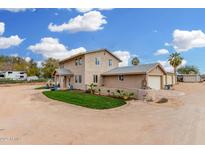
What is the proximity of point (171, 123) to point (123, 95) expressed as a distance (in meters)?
7.26

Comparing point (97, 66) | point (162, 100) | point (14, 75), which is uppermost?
point (97, 66)

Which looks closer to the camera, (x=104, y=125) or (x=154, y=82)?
(x=104, y=125)

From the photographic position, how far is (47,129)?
332 inches

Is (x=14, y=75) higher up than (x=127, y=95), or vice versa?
(x=14, y=75)

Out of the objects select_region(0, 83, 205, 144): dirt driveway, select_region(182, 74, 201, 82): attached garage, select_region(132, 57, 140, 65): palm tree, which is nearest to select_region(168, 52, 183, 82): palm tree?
select_region(182, 74, 201, 82): attached garage

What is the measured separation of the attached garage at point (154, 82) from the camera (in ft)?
66.1

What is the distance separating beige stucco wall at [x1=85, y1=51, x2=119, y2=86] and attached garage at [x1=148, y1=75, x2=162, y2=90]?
5952 mm

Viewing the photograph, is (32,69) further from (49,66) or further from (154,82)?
(154,82)

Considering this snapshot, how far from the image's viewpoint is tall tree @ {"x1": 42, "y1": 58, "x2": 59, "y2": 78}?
45.4m

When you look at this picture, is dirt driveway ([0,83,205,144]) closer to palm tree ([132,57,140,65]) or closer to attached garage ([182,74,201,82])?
attached garage ([182,74,201,82])

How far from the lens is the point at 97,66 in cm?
2359

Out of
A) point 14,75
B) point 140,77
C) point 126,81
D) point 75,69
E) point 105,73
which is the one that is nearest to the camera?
point 140,77

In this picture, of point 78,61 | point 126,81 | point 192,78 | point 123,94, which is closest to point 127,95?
point 123,94
